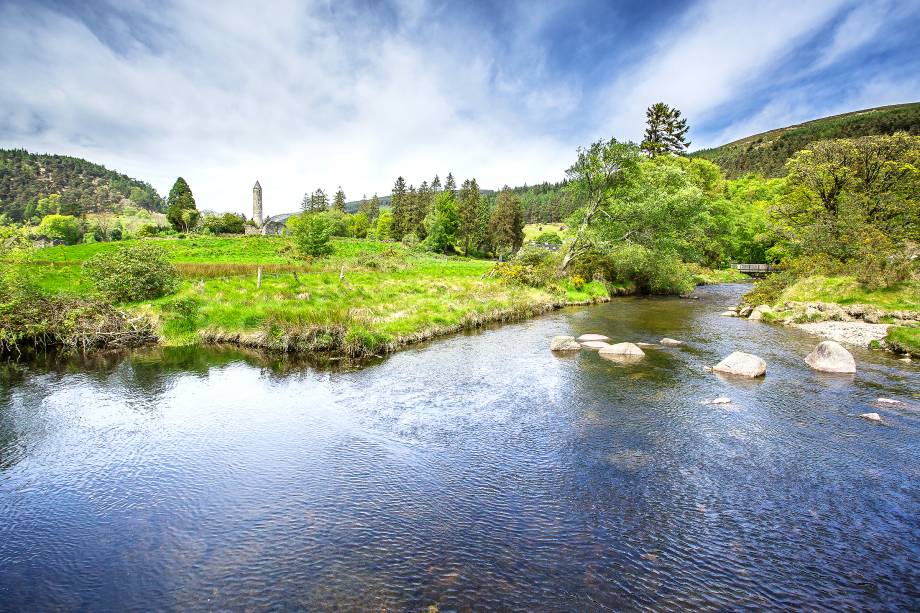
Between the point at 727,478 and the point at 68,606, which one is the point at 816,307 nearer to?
the point at 727,478

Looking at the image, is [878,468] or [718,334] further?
[718,334]

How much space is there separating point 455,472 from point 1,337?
2144 cm

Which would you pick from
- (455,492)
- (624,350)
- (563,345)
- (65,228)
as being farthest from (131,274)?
(65,228)

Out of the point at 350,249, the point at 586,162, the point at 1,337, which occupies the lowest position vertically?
the point at 1,337

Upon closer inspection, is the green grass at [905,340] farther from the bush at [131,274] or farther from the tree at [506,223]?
the tree at [506,223]

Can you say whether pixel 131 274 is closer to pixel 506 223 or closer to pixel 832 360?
pixel 832 360

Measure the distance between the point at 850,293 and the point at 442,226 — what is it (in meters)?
66.0

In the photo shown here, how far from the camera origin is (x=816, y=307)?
29047 millimetres

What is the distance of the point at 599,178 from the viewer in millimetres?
43812

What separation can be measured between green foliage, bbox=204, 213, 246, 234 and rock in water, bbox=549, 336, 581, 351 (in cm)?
8343

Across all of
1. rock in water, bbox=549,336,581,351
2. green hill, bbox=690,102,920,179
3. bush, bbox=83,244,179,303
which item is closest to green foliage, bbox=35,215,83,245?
bush, bbox=83,244,179,303

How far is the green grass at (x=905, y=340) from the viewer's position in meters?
19.9

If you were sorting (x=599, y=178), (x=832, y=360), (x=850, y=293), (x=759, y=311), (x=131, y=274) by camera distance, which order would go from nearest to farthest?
(x=832, y=360) < (x=131, y=274) < (x=850, y=293) < (x=759, y=311) < (x=599, y=178)

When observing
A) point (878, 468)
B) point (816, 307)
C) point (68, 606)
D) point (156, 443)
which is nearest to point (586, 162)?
point (816, 307)
